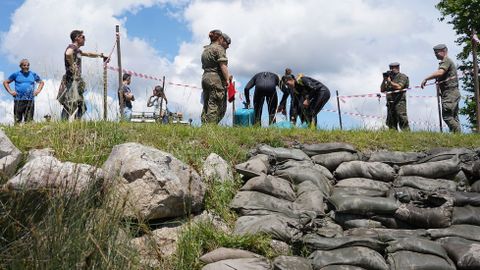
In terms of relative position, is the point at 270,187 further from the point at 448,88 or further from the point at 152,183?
the point at 448,88

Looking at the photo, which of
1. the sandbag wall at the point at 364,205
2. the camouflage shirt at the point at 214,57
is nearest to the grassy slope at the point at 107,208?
the sandbag wall at the point at 364,205

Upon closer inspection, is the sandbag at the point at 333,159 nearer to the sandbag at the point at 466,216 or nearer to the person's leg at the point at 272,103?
the sandbag at the point at 466,216

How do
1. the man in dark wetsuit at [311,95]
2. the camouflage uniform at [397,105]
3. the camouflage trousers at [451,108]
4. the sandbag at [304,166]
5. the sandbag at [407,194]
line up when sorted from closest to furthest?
the sandbag at [407,194] < the sandbag at [304,166] < the camouflage trousers at [451,108] < the camouflage uniform at [397,105] < the man in dark wetsuit at [311,95]

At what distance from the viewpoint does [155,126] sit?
253 inches

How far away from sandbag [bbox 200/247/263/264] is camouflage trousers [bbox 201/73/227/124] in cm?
371

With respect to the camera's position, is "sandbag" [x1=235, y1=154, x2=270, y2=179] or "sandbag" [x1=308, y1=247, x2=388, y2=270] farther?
"sandbag" [x1=235, y1=154, x2=270, y2=179]

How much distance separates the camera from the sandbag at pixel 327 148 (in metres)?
6.27

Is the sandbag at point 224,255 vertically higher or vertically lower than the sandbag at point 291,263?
higher

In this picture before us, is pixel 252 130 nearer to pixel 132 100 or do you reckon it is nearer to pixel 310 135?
pixel 310 135

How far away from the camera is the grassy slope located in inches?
128

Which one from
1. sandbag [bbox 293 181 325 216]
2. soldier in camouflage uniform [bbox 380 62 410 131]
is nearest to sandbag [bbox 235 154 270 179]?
sandbag [bbox 293 181 325 216]

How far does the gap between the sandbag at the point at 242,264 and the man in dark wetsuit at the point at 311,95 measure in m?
5.52

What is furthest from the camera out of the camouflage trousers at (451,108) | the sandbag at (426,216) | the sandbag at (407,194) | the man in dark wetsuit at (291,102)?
the man in dark wetsuit at (291,102)

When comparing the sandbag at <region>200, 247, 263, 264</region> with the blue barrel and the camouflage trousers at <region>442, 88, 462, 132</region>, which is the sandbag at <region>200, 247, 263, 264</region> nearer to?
the blue barrel
